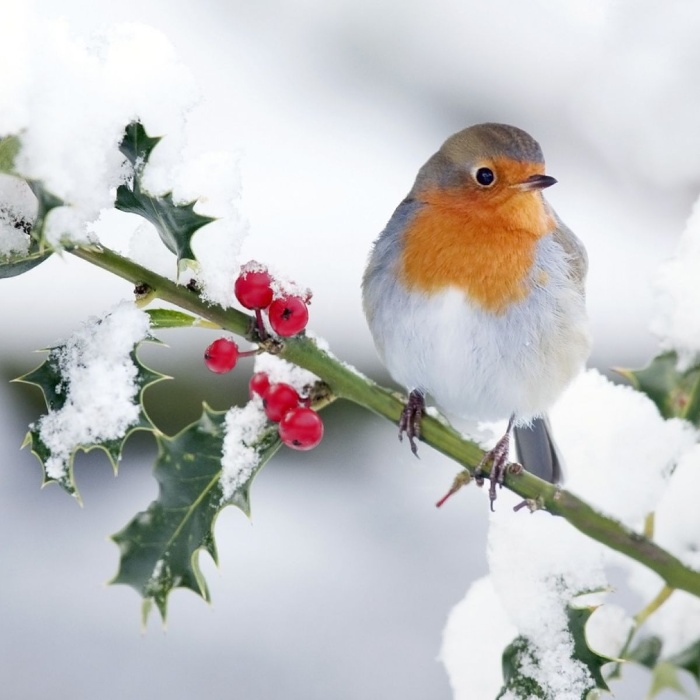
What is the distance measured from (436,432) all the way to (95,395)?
472mm

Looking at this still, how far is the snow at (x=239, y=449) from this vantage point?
1.37 m

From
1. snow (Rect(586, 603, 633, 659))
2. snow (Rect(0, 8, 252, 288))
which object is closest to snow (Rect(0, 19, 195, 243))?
snow (Rect(0, 8, 252, 288))

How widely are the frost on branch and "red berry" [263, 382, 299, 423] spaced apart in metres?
0.21

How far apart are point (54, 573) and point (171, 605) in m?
0.43

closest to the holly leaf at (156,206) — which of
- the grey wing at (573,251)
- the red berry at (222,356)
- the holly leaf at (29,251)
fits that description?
the holly leaf at (29,251)

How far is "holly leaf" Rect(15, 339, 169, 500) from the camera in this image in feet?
4.06

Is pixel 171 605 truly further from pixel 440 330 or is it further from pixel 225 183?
pixel 225 183

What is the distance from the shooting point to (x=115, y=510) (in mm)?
3582

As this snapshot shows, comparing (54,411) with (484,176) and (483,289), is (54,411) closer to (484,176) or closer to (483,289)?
(483,289)

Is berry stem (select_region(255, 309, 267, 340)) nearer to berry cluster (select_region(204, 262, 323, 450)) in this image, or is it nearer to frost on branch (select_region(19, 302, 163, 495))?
berry cluster (select_region(204, 262, 323, 450))

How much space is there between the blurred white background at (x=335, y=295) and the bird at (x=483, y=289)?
82 cm

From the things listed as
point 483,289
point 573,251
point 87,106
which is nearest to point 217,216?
point 87,106

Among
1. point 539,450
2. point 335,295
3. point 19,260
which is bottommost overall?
point 335,295

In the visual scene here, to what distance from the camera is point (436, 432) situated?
1.42 meters
